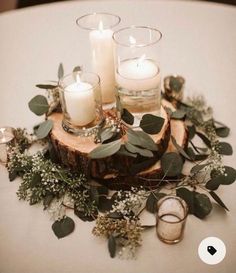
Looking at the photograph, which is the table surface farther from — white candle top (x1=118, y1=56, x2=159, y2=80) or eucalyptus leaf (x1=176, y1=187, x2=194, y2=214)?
white candle top (x1=118, y1=56, x2=159, y2=80)

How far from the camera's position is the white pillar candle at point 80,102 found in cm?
89

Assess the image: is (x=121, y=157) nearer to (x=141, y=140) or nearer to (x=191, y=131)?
(x=141, y=140)

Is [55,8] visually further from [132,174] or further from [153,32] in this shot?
[132,174]

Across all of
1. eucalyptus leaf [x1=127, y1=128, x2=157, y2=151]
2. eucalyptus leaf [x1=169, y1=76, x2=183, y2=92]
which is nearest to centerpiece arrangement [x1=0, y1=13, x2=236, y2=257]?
eucalyptus leaf [x1=127, y1=128, x2=157, y2=151]

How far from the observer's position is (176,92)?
115 centimetres

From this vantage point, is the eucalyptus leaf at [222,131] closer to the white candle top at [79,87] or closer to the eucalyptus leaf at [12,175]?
the white candle top at [79,87]

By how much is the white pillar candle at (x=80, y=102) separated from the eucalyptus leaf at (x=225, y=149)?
0.33 m

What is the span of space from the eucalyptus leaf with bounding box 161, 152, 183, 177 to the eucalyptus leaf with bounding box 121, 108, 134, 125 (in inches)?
4.5

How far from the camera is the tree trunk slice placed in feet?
2.85

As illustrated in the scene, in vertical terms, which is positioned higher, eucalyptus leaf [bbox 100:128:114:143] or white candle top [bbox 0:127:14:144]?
eucalyptus leaf [bbox 100:128:114:143]

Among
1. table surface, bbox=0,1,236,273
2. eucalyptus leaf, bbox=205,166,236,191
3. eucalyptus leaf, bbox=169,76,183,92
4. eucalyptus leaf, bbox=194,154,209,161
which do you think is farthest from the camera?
eucalyptus leaf, bbox=169,76,183,92

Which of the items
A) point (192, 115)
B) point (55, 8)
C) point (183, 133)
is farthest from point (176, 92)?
point (55, 8)

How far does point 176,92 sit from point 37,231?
1.91 ft

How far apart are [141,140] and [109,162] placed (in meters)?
0.09
